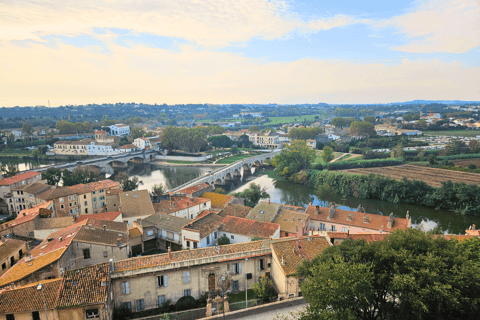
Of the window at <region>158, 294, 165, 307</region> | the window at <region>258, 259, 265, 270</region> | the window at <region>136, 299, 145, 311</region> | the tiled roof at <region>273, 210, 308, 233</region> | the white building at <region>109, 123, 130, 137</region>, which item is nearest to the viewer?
the window at <region>136, 299, 145, 311</region>

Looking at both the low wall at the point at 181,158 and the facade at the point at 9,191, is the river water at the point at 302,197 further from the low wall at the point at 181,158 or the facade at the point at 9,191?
the facade at the point at 9,191

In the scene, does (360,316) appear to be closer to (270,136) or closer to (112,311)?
(112,311)

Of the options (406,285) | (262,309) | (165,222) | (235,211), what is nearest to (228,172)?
(235,211)

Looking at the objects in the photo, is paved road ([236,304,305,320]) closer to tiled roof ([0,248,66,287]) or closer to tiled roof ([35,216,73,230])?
tiled roof ([0,248,66,287])

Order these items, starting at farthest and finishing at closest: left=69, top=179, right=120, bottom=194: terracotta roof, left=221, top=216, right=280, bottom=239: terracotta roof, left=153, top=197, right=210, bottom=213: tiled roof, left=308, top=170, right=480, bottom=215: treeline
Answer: left=308, top=170, right=480, bottom=215: treeline, left=69, top=179, right=120, bottom=194: terracotta roof, left=153, top=197, right=210, bottom=213: tiled roof, left=221, top=216, right=280, bottom=239: terracotta roof

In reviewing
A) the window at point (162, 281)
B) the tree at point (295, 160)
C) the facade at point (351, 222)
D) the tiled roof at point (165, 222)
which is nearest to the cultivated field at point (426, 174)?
the tree at point (295, 160)

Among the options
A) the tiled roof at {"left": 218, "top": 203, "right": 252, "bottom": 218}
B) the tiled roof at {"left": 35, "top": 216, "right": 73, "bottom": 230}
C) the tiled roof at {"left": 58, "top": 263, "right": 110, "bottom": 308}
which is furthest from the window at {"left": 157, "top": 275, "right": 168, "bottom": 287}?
the tiled roof at {"left": 218, "top": 203, "right": 252, "bottom": 218}

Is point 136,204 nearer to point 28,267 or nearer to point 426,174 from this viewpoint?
point 28,267
